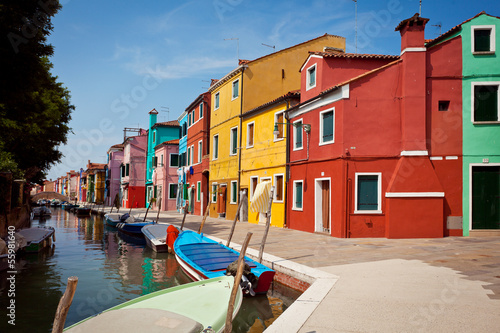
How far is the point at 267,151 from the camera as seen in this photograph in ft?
69.0

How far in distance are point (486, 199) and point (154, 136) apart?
3768cm

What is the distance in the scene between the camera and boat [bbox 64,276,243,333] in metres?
4.70

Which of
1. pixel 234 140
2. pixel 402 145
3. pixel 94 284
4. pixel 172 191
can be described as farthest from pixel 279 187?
pixel 172 191

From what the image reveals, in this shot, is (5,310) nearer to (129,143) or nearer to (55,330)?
(55,330)

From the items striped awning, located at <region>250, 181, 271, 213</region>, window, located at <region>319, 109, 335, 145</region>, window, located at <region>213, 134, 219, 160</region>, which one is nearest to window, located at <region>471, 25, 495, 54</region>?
window, located at <region>319, 109, 335, 145</region>

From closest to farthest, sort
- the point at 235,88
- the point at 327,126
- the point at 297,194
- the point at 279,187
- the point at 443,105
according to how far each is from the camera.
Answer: the point at 443,105
the point at 327,126
the point at 297,194
the point at 279,187
the point at 235,88

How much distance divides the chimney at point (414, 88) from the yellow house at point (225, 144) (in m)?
11.2

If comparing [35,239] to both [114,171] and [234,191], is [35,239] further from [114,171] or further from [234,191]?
[114,171]

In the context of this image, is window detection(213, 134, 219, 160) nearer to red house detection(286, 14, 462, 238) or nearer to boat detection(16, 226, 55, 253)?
boat detection(16, 226, 55, 253)

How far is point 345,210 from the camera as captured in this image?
14.4 m

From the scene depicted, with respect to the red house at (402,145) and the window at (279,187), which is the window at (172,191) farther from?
the red house at (402,145)

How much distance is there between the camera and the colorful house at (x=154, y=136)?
147 feet

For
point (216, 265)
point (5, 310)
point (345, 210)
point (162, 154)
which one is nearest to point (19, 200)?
point (5, 310)

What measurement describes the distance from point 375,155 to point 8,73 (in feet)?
39.6
